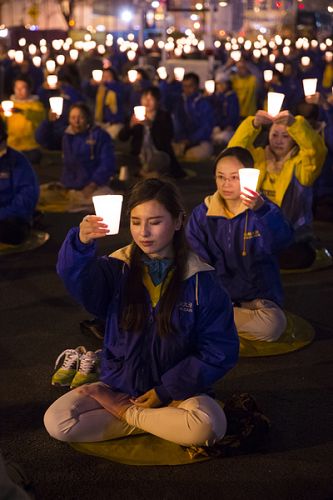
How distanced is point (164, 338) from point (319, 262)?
11.0ft

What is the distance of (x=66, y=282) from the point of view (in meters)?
3.62

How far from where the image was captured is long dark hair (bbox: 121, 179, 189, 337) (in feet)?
11.9

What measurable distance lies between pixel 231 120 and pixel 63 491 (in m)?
10.9

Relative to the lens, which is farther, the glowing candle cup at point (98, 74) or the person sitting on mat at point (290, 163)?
the glowing candle cup at point (98, 74)

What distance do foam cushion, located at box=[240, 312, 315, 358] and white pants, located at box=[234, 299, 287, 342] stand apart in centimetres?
4

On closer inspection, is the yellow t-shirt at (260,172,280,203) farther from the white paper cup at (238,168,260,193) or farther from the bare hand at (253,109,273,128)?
the white paper cup at (238,168,260,193)

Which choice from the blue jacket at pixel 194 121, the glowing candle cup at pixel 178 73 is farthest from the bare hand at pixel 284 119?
the glowing candle cup at pixel 178 73

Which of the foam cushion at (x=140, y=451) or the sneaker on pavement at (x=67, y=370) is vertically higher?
the sneaker on pavement at (x=67, y=370)

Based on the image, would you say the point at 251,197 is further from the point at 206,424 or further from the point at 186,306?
the point at 206,424

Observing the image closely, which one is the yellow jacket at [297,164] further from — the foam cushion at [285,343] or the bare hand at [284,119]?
the foam cushion at [285,343]

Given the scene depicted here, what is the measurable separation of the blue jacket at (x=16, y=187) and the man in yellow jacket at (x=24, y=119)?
341cm

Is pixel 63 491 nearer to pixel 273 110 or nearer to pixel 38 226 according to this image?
pixel 273 110

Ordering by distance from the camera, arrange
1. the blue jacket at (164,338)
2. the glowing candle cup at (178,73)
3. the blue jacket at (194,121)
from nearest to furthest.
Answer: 1. the blue jacket at (164,338)
2. the blue jacket at (194,121)
3. the glowing candle cup at (178,73)

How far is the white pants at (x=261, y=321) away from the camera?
502 centimetres
